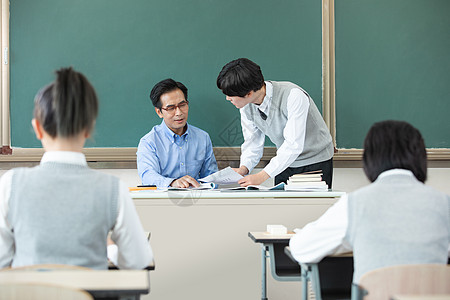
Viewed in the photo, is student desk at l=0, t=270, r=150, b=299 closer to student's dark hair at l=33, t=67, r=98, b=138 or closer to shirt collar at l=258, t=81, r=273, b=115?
student's dark hair at l=33, t=67, r=98, b=138

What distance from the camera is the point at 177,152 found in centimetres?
338

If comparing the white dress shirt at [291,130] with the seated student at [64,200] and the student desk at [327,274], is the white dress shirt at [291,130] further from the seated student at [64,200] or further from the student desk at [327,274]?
the seated student at [64,200]

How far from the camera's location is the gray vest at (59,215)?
122 cm

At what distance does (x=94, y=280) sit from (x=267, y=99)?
6.95ft

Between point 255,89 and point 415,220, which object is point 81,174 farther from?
point 255,89

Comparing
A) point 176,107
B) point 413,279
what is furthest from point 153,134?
point 413,279

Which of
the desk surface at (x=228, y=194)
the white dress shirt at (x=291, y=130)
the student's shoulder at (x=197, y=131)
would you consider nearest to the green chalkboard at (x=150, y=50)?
the student's shoulder at (x=197, y=131)

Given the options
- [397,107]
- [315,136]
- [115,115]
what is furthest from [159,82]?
[397,107]

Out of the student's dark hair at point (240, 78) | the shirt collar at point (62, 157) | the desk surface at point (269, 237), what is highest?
the student's dark hair at point (240, 78)

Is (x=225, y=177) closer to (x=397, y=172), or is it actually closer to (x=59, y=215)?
(x=397, y=172)

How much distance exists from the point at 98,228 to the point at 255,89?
1804mm

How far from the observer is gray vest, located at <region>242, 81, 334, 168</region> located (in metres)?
3.03

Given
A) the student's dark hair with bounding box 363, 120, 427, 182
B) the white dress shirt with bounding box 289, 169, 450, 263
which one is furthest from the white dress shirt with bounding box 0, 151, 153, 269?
the student's dark hair with bounding box 363, 120, 427, 182

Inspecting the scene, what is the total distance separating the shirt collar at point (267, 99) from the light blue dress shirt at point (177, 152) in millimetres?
578
